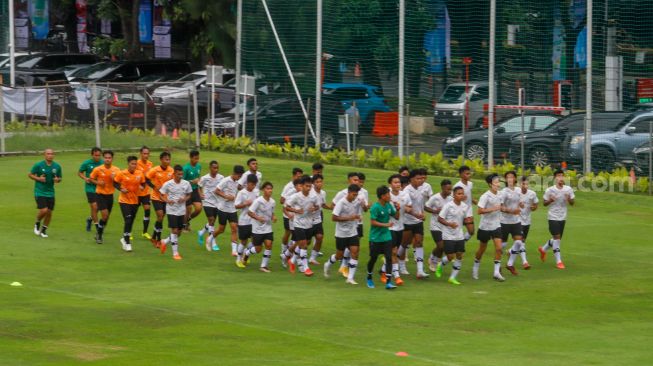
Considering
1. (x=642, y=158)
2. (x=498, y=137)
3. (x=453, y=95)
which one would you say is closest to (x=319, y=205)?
(x=642, y=158)

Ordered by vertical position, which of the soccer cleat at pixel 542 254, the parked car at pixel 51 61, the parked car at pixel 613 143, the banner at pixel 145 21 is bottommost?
the soccer cleat at pixel 542 254

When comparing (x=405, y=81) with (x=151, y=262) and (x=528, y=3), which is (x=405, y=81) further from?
(x=151, y=262)

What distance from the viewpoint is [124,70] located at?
55.4 metres

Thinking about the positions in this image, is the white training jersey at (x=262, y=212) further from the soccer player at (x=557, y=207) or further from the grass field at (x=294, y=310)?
the soccer player at (x=557, y=207)

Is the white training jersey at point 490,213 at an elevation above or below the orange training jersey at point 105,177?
below

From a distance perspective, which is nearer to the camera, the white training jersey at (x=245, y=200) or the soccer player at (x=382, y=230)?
the soccer player at (x=382, y=230)

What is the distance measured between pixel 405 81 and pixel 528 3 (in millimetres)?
4733

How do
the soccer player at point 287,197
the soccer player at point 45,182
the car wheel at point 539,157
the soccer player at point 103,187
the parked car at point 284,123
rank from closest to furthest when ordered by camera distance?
the soccer player at point 287,197 → the soccer player at point 103,187 → the soccer player at point 45,182 → the car wheel at point 539,157 → the parked car at point 284,123

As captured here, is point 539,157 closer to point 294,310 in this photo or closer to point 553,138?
point 553,138

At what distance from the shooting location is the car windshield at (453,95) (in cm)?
4209

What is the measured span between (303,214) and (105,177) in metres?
5.31

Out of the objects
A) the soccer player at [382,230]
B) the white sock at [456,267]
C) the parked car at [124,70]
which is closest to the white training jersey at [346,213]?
the soccer player at [382,230]

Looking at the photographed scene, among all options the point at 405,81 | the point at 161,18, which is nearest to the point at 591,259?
the point at 405,81

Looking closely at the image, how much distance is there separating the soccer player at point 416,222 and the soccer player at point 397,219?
10.3 inches
